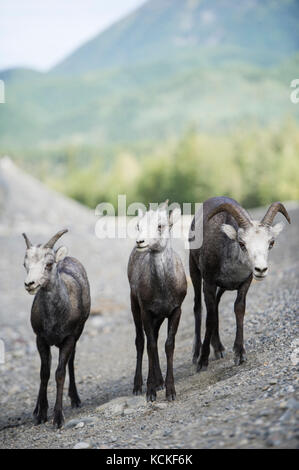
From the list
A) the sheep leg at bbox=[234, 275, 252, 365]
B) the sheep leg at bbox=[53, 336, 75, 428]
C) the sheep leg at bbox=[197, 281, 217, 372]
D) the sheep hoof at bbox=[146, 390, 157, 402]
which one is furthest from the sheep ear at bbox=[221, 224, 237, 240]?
the sheep leg at bbox=[53, 336, 75, 428]

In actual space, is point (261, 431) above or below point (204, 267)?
below

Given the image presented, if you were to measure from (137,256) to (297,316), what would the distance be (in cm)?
276

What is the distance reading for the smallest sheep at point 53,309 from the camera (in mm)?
7883

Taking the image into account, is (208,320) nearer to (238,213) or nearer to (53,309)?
(238,213)

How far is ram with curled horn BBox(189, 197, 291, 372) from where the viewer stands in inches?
295

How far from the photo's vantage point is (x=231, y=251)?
8242 mm

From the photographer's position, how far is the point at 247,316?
36.3ft

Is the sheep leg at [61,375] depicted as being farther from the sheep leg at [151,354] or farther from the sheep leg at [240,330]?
the sheep leg at [240,330]

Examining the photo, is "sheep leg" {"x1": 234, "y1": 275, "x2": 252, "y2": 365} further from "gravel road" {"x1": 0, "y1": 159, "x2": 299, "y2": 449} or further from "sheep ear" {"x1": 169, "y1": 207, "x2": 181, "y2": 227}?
"sheep ear" {"x1": 169, "y1": 207, "x2": 181, "y2": 227}

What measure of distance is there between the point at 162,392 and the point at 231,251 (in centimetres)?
224
